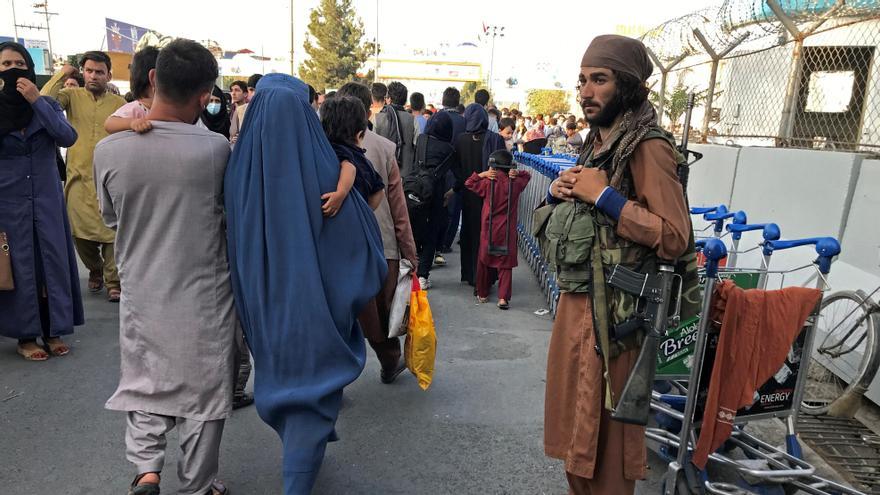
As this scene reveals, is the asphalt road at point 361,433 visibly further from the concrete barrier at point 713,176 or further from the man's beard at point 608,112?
the concrete barrier at point 713,176

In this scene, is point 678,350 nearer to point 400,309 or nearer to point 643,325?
point 643,325

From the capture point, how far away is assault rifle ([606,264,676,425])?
2018 mm

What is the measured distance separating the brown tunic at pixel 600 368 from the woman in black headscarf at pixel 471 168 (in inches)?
160

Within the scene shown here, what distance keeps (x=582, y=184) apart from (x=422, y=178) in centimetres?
394

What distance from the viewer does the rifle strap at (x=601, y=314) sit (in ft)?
6.81

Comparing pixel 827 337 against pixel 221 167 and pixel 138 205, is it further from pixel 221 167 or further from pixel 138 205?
pixel 138 205

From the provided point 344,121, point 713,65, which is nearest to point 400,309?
point 344,121

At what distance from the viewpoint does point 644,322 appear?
2.09 metres

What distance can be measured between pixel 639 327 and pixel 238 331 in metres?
1.64

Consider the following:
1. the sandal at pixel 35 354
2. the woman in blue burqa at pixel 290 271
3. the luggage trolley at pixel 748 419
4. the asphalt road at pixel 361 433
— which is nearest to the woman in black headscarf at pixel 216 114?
the asphalt road at pixel 361 433

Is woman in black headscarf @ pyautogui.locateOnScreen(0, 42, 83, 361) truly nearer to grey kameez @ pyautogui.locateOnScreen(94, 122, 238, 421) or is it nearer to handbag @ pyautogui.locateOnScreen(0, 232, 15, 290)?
handbag @ pyautogui.locateOnScreen(0, 232, 15, 290)

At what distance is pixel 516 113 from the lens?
59.4ft

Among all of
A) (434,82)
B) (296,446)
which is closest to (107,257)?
(296,446)

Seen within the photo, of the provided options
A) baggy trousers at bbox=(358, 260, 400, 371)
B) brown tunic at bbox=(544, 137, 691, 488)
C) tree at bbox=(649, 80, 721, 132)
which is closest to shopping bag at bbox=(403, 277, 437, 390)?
baggy trousers at bbox=(358, 260, 400, 371)
